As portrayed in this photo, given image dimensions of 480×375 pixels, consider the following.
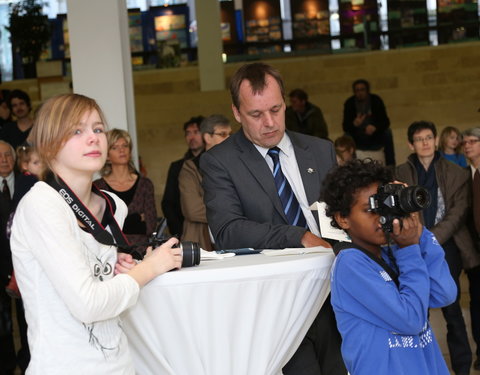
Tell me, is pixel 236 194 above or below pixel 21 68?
below

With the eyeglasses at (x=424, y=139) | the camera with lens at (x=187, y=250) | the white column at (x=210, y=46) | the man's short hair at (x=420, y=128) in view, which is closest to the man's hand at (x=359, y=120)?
the man's short hair at (x=420, y=128)

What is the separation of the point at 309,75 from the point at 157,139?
309 centimetres

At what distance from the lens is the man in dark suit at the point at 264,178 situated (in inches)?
139

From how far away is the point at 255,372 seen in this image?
10.2 ft

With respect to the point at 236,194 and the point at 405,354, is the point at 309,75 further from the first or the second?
the point at 405,354

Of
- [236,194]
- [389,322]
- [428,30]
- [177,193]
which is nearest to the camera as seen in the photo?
[389,322]

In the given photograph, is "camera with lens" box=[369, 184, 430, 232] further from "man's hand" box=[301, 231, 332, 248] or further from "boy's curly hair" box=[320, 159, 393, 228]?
"man's hand" box=[301, 231, 332, 248]

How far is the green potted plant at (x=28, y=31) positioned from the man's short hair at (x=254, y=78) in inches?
527

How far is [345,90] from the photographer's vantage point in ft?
48.7

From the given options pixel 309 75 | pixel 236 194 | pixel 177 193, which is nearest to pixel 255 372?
pixel 236 194

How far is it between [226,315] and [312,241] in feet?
1.84

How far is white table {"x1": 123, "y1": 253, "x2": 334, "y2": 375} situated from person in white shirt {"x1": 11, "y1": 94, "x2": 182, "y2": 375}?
15 cm

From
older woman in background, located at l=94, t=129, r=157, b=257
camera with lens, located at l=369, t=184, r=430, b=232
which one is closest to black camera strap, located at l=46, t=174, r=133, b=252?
camera with lens, located at l=369, t=184, r=430, b=232

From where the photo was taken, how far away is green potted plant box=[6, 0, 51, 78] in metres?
16.4
